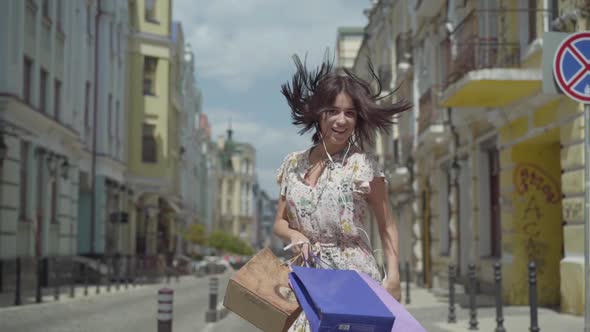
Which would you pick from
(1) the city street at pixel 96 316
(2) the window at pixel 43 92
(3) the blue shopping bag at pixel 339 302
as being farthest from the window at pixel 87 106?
(3) the blue shopping bag at pixel 339 302

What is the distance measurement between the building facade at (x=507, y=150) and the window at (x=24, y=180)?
12.1 metres

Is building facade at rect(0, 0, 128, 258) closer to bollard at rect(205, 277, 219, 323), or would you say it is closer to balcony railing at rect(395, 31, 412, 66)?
bollard at rect(205, 277, 219, 323)

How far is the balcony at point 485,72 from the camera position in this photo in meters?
17.2

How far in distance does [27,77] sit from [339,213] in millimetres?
24561

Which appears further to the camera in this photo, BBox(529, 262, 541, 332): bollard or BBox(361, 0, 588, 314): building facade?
BBox(361, 0, 588, 314): building facade

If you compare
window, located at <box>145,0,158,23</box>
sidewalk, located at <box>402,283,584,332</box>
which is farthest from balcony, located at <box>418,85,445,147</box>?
window, located at <box>145,0,158,23</box>

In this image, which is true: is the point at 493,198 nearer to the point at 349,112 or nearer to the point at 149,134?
the point at 349,112

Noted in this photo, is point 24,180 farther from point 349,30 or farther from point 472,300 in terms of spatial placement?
point 349,30

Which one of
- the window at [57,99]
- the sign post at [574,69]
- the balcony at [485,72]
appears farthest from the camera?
the window at [57,99]

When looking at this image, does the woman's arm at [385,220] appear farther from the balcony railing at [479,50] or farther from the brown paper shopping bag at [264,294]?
the balcony railing at [479,50]

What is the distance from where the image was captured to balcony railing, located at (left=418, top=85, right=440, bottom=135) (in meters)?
26.9

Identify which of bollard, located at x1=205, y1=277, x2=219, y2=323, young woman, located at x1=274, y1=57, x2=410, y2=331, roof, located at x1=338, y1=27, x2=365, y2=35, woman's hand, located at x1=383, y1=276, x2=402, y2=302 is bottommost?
bollard, located at x1=205, y1=277, x2=219, y2=323

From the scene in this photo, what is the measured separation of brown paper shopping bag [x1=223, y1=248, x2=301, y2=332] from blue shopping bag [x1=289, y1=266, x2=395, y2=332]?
0.41 ft

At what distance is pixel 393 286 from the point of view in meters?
4.04
